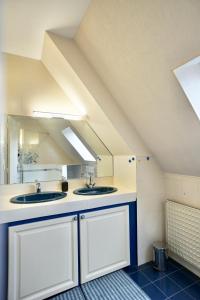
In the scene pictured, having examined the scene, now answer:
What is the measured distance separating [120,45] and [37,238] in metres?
1.70

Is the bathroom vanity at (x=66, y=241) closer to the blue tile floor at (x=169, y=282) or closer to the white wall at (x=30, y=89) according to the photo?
the blue tile floor at (x=169, y=282)

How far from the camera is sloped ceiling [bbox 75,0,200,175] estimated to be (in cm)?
105

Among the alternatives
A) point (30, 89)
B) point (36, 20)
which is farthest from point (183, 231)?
point (36, 20)

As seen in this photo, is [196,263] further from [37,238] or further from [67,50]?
[67,50]

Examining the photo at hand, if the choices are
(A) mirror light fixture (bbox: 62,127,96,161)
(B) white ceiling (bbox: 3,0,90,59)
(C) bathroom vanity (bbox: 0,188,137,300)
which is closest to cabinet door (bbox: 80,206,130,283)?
(C) bathroom vanity (bbox: 0,188,137,300)

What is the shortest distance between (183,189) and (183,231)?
0.44 metres

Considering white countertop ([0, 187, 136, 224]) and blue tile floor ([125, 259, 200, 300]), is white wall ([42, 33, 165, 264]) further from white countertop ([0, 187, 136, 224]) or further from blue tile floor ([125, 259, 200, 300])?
white countertop ([0, 187, 136, 224])

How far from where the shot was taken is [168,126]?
5.24 feet

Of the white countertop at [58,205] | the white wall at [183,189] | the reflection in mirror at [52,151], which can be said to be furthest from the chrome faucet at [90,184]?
the white wall at [183,189]

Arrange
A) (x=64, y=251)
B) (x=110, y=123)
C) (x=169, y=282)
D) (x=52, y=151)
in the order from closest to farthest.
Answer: (x=64, y=251) < (x=169, y=282) < (x=110, y=123) < (x=52, y=151)

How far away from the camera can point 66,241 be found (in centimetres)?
155

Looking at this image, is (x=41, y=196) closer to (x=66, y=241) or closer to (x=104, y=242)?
(x=66, y=241)

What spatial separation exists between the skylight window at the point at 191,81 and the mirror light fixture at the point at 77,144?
4.66 ft

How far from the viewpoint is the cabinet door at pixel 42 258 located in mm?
1356
